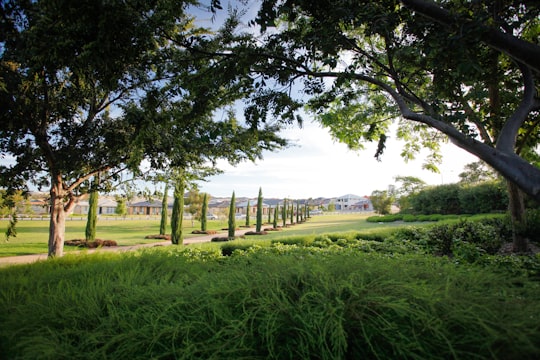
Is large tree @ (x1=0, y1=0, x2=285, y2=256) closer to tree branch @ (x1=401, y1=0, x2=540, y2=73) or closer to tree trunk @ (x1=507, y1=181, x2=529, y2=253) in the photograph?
tree branch @ (x1=401, y1=0, x2=540, y2=73)

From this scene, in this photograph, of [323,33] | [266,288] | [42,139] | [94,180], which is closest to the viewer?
[266,288]

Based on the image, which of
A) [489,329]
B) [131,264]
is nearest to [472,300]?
[489,329]

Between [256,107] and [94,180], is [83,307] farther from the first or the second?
[94,180]

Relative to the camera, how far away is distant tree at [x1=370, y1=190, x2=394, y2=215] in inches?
1859

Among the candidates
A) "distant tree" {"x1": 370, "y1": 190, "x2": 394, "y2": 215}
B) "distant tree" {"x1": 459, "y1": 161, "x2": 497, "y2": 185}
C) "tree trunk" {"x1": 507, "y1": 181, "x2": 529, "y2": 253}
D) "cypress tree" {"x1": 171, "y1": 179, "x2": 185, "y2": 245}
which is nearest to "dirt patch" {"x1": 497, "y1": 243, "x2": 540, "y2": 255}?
"tree trunk" {"x1": 507, "y1": 181, "x2": 529, "y2": 253}

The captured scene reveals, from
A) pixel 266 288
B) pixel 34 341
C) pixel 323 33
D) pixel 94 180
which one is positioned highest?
pixel 323 33

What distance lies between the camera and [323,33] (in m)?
3.59

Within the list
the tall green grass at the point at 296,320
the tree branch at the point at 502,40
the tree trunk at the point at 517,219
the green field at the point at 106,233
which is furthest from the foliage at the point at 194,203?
the tree branch at the point at 502,40

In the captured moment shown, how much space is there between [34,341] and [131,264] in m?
2.46

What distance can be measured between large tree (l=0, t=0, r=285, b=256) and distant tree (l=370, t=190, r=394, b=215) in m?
43.3

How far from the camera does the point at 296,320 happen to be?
6.54 ft

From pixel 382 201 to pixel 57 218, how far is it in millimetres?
48017

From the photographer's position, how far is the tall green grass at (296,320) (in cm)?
171

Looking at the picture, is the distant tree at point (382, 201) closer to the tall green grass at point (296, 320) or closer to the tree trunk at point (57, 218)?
the tree trunk at point (57, 218)
